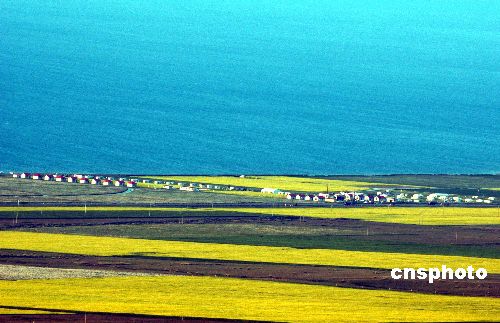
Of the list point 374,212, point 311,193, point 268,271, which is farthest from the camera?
point 311,193

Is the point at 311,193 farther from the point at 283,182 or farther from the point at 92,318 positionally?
the point at 92,318

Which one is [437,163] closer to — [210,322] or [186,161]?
[186,161]

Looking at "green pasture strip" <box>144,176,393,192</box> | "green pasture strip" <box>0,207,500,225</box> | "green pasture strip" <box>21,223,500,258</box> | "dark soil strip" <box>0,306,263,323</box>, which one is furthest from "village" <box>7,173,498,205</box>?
"dark soil strip" <box>0,306,263,323</box>

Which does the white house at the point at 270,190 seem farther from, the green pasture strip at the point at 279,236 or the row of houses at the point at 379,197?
the green pasture strip at the point at 279,236

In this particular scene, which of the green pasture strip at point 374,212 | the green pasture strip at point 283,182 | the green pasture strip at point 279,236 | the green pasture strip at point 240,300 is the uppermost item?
the green pasture strip at point 283,182

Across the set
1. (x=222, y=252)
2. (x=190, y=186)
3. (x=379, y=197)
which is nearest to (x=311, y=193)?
(x=379, y=197)

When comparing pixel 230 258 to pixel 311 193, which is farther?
pixel 311 193

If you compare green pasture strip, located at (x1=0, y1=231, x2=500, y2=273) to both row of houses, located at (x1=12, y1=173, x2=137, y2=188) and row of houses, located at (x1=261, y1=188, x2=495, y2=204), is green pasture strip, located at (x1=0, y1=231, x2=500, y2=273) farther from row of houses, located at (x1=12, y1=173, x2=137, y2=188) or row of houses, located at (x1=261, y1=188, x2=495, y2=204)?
row of houses, located at (x1=12, y1=173, x2=137, y2=188)

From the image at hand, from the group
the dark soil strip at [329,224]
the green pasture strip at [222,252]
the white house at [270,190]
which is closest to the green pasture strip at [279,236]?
the dark soil strip at [329,224]
